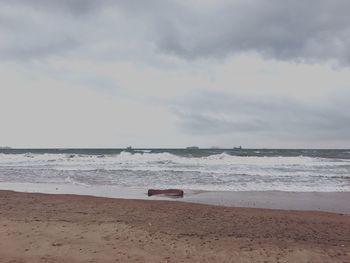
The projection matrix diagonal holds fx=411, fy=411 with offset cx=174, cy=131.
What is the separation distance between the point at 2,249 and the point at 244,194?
10.7m

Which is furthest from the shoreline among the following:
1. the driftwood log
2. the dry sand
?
the dry sand

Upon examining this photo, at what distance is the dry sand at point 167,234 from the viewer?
6414 mm

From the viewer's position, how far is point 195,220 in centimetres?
939

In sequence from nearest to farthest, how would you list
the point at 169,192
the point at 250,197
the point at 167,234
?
1. the point at 167,234
2. the point at 250,197
3. the point at 169,192

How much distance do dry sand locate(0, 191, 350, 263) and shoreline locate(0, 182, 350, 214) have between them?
5.14 ft

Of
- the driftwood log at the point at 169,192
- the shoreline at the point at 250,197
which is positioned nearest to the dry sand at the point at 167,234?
the shoreline at the point at 250,197

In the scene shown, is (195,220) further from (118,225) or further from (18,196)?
(18,196)

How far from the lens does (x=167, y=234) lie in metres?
7.79

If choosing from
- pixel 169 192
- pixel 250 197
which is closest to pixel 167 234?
pixel 169 192

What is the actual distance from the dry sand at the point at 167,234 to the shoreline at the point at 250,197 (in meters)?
1.57

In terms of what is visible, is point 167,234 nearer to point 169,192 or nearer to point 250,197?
point 169,192

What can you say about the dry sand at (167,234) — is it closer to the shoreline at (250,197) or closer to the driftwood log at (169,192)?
the shoreline at (250,197)

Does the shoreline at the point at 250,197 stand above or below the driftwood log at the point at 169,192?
below

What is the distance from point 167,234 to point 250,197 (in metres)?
7.71
